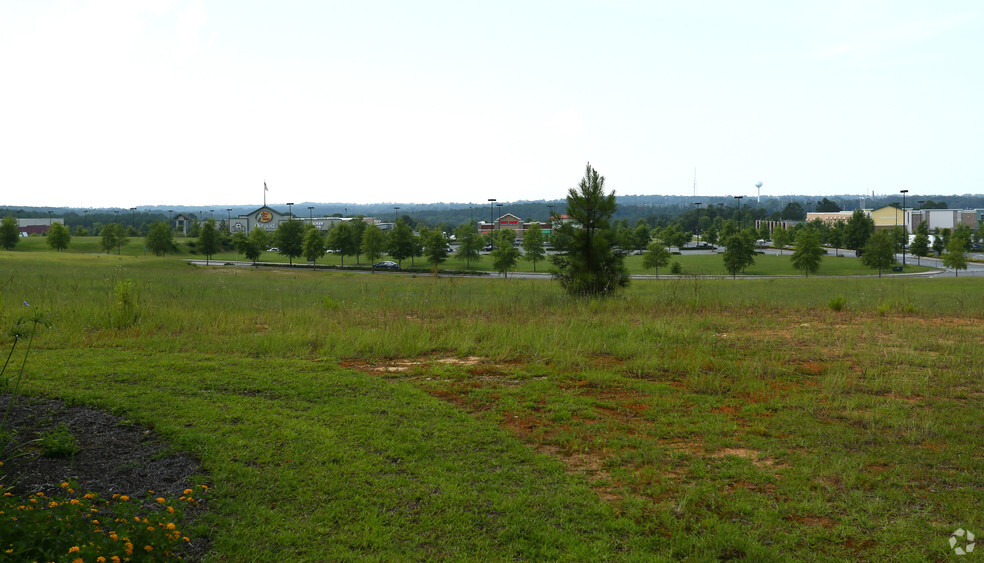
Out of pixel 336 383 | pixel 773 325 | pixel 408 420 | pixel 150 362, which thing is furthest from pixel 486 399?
pixel 773 325

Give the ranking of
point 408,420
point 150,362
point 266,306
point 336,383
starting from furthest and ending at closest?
1. point 266,306
2. point 150,362
3. point 336,383
4. point 408,420

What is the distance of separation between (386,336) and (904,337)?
377 inches

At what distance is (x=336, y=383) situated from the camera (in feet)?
28.5

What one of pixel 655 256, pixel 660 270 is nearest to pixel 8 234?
pixel 655 256

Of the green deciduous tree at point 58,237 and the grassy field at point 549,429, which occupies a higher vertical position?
the green deciduous tree at point 58,237

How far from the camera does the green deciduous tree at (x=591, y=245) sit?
19.7m

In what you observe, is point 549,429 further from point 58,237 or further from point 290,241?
point 58,237

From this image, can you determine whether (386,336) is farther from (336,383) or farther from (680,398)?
(680,398)

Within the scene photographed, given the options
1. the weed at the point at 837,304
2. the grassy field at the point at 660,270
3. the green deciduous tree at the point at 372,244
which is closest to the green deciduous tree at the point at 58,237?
the grassy field at the point at 660,270

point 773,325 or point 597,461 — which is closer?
point 597,461

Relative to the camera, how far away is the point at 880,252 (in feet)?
224

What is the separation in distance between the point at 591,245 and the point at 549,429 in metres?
13.3

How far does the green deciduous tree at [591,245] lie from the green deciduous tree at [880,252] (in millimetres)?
59612

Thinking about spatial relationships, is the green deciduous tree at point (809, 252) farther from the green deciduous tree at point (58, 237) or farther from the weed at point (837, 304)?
the green deciduous tree at point (58, 237)
